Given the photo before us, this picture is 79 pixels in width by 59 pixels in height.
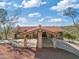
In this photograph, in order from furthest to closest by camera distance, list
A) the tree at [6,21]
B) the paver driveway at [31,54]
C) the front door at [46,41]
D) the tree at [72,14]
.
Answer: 1. the tree at [72,14]
2. the tree at [6,21]
3. the front door at [46,41]
4. the paver driveway at [31,54]

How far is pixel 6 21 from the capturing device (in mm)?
25828

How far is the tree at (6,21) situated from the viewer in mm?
25212

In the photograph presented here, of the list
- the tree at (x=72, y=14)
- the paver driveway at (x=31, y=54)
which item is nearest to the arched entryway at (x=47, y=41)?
the paver driveway at (x=31, y=54)

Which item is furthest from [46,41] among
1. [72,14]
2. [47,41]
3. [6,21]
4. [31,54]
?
[72,14]

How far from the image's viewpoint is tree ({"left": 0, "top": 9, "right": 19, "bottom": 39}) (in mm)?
25212

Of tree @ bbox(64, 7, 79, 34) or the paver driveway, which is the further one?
tree @ bbox(64, 7, 79, 34)

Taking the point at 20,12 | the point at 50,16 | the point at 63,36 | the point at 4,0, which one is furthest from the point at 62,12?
the point at 4,0

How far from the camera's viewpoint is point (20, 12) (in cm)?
2542

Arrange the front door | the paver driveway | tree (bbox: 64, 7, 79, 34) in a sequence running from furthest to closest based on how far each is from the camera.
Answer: tree (bbox: 64, 7, 79, 34) < the front door < the paver driveway

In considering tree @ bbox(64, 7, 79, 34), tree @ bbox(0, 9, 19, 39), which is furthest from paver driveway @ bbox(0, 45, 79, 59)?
tree @ bbox(64, 7, 79, 34)

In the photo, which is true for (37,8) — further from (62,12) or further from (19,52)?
(19,52)

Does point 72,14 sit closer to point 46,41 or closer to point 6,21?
point 46,41

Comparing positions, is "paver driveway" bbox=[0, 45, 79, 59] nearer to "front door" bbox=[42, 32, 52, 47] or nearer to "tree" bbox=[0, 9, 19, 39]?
"front door" bbox=[42, 32, 52, 47]

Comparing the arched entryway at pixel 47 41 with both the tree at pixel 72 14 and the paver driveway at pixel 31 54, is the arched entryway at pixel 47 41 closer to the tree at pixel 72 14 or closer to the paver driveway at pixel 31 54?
the paver driveway at pixel 31 54
